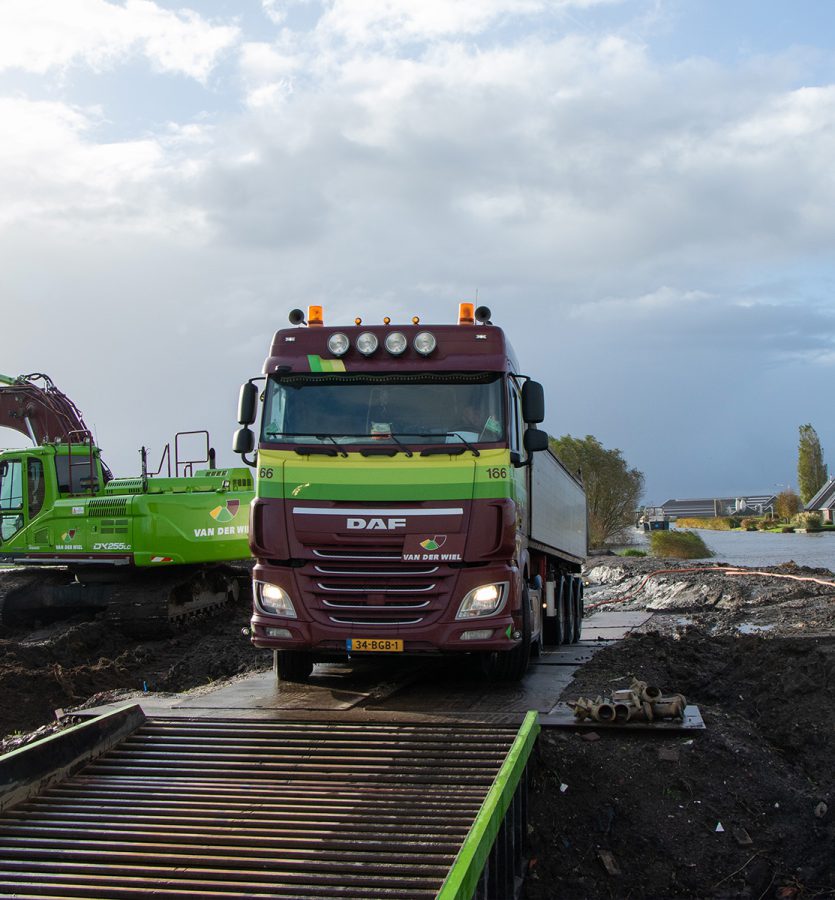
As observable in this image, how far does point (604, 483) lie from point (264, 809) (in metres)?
46.8

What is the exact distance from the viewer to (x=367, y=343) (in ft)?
28.6

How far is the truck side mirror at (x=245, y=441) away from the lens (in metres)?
8.88

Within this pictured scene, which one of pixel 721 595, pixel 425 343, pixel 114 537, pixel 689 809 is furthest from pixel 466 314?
pixel 721 595

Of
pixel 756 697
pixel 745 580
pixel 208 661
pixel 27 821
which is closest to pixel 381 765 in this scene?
pixel 27 821

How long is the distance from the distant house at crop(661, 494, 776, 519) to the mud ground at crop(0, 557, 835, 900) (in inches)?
3989

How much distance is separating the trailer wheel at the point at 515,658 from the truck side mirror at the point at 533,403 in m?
1.55

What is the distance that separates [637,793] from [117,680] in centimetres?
933

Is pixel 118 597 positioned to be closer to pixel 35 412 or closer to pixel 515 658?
pixel 35 412

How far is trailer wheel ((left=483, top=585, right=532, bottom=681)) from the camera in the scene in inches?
356

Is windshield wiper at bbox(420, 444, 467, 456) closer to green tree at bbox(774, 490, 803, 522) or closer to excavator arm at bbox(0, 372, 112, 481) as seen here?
excavator arm at bbox(0, 372, 112, 481)

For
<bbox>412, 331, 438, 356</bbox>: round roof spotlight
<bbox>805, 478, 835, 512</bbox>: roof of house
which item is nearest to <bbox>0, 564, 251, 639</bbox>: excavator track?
<bbox>412, 331, 438, 356</bbox>: round roof spotlight

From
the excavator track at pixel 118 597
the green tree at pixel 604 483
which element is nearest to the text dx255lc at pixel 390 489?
the excavator track at pixel 118 597

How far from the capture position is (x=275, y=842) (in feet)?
17.4

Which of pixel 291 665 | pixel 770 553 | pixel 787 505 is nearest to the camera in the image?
pixel 291 665
